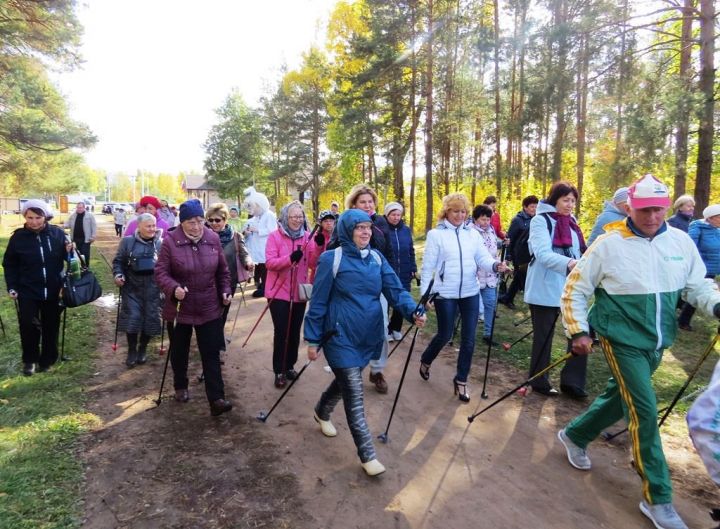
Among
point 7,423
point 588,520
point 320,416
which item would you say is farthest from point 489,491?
point 7,423

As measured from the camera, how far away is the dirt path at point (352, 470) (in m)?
2.99

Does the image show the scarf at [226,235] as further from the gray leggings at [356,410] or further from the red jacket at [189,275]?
the gray leggings at [356,410]

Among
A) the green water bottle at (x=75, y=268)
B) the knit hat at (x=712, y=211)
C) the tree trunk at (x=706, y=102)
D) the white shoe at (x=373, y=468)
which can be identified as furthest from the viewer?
the tree trunk at (x=706, y=102)

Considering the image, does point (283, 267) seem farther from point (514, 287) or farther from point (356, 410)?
point (514, 287)

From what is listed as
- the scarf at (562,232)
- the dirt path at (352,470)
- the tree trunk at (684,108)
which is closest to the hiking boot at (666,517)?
the dirt path at (352,470)

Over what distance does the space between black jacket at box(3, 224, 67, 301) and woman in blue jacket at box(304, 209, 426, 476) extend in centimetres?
376

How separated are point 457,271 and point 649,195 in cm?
214

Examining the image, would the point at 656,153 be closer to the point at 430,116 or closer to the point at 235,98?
the point at 430,116

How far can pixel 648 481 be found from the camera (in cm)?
286

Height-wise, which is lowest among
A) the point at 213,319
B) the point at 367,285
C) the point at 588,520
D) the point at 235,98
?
the point at 588,520

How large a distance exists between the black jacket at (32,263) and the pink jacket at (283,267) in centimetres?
257

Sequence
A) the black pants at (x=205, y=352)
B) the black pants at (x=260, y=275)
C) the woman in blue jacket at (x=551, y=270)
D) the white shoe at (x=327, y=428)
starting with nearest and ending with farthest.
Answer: the white shoe at (x=327, y=428), the black pants at (x=205, y=352), the woman in blue jacket at (x=551, y=270), the black pants at (x=260, y=275)

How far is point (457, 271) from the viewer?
481 centimetres

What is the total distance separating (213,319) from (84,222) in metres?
9.37
